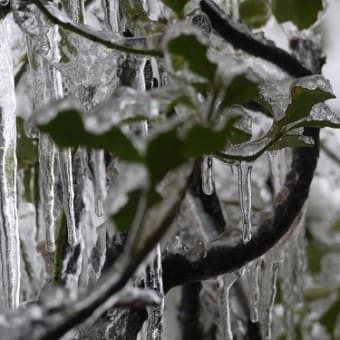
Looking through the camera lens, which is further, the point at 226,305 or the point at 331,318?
the point at 331,318

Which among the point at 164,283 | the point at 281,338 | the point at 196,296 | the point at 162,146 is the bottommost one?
the point at 281,338

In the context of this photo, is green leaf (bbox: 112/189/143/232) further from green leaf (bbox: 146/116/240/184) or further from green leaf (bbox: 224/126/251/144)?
green leaf (bbox: 224/126/251/144)

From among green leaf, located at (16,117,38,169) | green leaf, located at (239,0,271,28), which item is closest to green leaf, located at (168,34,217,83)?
green leaf, located at (16,117,38,169)

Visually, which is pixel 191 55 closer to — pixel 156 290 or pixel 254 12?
pixel 156 290

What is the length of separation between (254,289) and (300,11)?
12.8 inches

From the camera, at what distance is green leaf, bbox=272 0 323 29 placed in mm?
894

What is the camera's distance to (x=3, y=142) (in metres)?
0.66

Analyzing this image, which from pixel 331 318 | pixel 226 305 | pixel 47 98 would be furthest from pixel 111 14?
pixel 331 318

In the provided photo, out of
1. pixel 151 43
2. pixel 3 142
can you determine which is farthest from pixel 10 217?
pixel 151 43

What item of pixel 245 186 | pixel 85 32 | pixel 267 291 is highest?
pixel 85 32

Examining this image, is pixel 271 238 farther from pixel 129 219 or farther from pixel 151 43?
Result: pixel 129 219

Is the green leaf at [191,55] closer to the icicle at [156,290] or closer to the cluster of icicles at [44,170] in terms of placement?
the cluster of icicles at [44,170]

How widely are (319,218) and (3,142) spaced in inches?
51.8

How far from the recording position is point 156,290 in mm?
660
